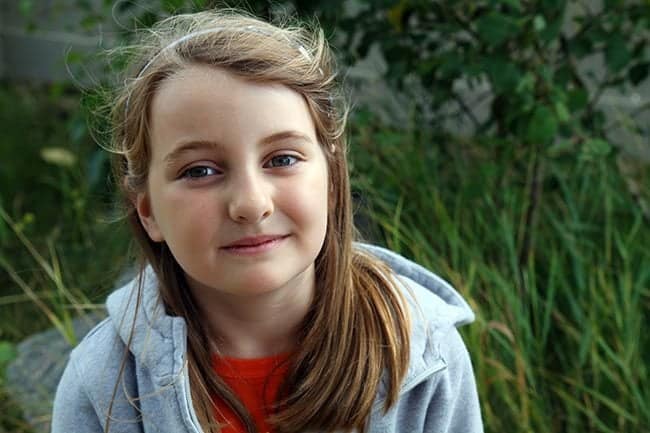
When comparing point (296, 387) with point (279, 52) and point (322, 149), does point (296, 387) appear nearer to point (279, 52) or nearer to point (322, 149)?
point (322, 149)

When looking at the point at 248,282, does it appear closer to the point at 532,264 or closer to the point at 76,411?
the point at 76,411

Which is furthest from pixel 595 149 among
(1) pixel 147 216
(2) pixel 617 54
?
(1) pixel 147 216

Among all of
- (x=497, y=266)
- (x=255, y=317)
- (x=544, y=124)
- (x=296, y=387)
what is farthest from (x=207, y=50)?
(x=497, y=266)

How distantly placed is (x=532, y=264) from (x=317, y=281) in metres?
1.10

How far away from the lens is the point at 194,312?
1.95 metres

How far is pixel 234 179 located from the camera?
1.67 metres

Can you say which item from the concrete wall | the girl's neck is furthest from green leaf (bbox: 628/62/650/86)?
the concrete wall

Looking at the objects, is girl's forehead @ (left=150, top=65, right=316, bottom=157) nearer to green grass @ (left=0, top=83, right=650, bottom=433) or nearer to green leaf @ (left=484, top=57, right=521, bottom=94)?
green grass @ (left=0, top=83, right=650, bottom=433)

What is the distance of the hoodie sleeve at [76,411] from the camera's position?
6.34 ft

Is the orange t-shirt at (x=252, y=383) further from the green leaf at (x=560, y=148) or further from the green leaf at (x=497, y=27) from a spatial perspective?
the green leaf at (x=560, y=148)

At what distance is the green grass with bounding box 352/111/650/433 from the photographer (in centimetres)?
261

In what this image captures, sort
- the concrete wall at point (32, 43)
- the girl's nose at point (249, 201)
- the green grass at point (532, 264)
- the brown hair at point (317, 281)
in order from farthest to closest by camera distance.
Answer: the concrete wall at point (32, 43)
the green grass at point (532, 264)
the brown hair at point (317, 281)
the girl's nose at point (249, 201)

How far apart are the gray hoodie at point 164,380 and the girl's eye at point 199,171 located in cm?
33

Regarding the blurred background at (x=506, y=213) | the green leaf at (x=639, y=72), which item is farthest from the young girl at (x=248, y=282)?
the green leaf at (x=639, y=72)
